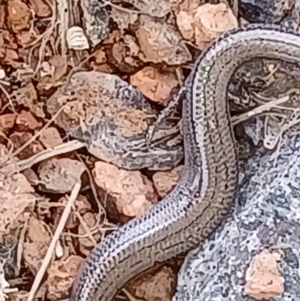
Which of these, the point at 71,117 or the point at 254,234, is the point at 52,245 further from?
the point at 254,234

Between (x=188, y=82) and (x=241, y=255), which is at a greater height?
(x=188, y=82)

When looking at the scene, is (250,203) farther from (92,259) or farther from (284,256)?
(92,259)

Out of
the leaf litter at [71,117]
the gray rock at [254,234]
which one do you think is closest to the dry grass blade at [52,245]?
the leaf litter at [71,117]

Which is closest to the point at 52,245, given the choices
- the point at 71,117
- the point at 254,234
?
the point at 71,117

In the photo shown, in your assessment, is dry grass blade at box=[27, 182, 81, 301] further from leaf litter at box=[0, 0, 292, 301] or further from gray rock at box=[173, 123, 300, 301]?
gray rock at box=[173, 123, 300, 301]

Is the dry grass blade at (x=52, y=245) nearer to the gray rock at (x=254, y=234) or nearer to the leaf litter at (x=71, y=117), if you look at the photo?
Result: the leaf litter at (x=71, y=117)

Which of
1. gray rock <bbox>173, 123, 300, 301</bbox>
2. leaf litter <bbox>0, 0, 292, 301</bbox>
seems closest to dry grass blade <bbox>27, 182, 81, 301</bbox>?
leaf litter <bbox>0, 0, 292, 301</bbox>

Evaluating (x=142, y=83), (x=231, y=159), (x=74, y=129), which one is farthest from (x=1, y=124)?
(x=231, y=159)

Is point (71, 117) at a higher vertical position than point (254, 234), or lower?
higher
